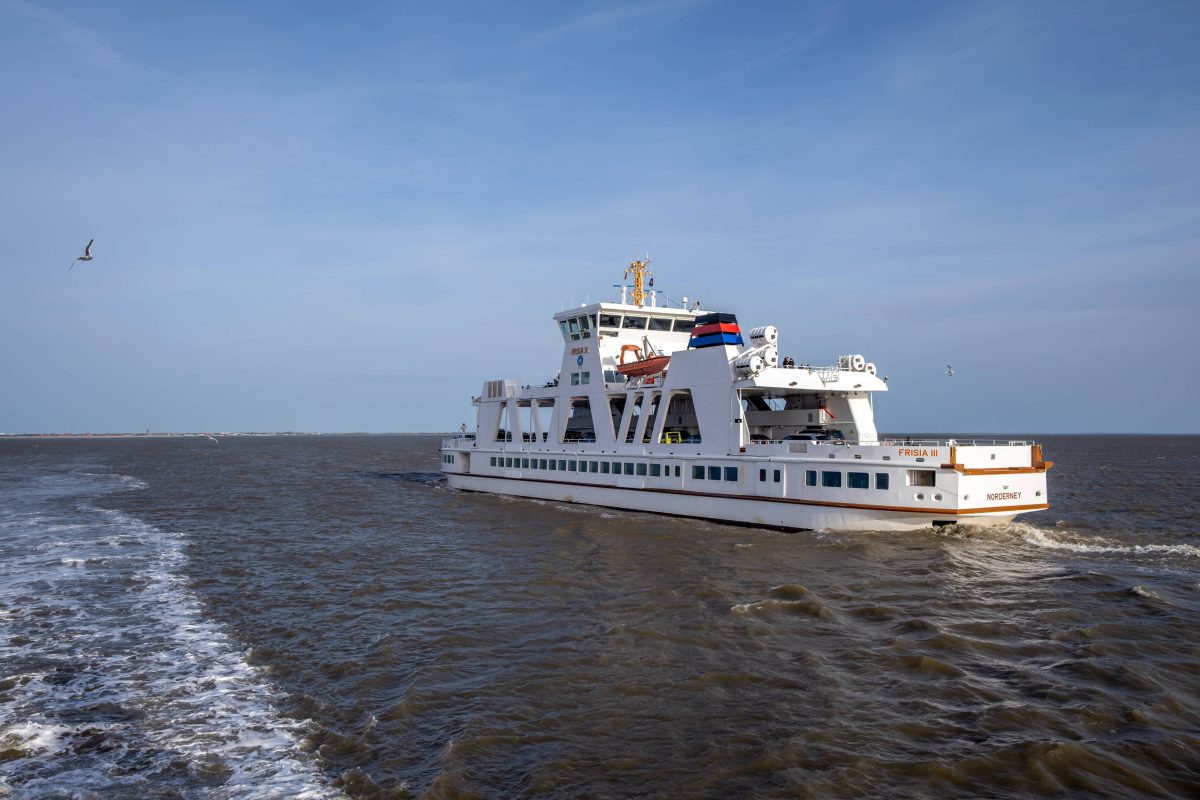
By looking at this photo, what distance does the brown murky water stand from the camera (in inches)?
343

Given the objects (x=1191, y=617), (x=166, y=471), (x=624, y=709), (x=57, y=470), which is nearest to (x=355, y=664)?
(x=624, y=709)

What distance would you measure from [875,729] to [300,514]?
96.9 ft

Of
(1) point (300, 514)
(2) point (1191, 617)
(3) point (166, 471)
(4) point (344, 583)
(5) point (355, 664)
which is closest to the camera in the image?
(5) point (355, 664)

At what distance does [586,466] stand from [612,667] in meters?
21.1

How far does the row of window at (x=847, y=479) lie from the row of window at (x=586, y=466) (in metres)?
6.09

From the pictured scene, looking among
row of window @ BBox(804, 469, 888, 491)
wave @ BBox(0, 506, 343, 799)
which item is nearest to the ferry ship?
Answer: row of window @ BBox(804, 469, 888, 491)

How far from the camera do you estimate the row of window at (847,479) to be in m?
22.4

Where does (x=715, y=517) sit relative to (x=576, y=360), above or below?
below


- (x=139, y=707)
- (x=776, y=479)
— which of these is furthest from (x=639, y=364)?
(x=139, y=707)

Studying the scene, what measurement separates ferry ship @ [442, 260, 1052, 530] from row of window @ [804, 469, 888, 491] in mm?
39

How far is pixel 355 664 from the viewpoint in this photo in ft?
41.9

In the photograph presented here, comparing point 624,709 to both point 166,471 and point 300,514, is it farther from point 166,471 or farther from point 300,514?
point 166,471

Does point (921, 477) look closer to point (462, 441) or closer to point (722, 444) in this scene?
point (722, 444)

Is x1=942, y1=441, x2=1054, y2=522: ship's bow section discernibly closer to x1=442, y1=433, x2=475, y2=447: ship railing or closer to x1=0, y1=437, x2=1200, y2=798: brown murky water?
x1=0, y1=437, x2=1200, y2=798: brown murky water
